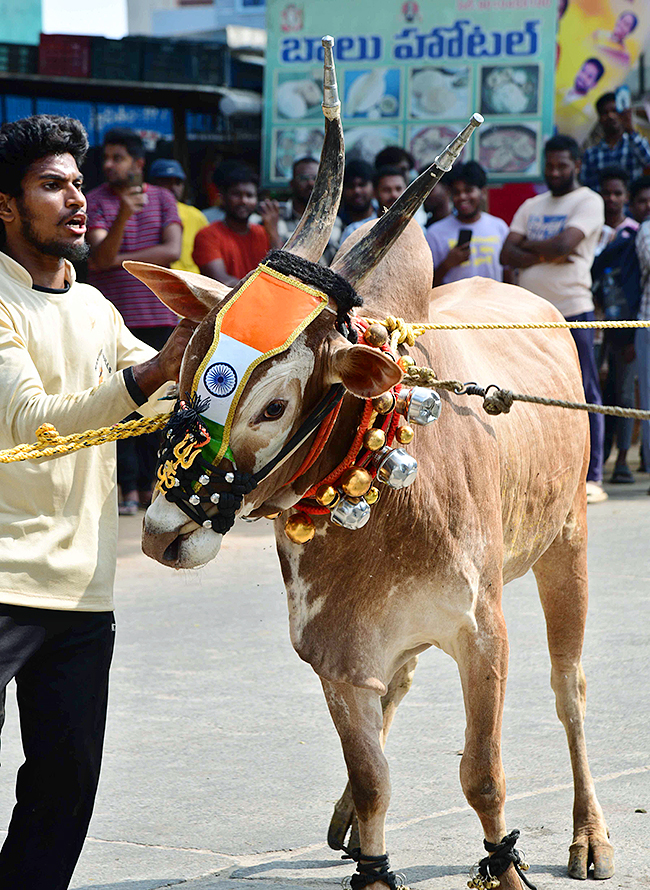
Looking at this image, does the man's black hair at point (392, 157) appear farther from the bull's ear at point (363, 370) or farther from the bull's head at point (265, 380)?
the bull's ear at point (363, 370)

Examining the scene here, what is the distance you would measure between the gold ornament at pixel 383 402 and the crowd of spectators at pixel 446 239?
4.69 meters

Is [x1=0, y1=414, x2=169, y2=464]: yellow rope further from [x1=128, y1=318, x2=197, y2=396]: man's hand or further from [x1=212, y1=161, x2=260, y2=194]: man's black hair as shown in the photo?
[x1=212, y1=161, x2=260, y2=194]: man's black hair

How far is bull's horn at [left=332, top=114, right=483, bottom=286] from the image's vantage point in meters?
2.81

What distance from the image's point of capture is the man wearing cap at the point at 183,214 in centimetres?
843

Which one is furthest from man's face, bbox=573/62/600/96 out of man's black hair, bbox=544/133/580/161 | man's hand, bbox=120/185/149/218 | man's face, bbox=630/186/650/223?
man's hand, bbox=120/185/149/218

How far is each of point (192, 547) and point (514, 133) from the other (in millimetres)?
8633

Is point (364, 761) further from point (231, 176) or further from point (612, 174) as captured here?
point (612, 174)

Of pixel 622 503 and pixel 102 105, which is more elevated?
pixel 102 105

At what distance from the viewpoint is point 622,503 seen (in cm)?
830

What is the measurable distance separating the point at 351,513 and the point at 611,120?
893cm

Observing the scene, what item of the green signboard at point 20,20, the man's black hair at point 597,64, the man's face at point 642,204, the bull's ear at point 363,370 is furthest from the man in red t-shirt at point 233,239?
the green signboard at point 20,20

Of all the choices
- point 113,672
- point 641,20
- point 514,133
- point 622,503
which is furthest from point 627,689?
point 641,20

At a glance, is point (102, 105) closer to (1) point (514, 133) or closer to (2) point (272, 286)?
(1) point (514, 133)

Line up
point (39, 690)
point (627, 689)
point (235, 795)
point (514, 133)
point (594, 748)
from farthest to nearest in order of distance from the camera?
point (514, 133), point (627, 689), point (594, 748), point (235, 795), point (39, 690)
